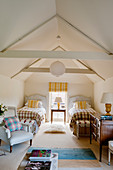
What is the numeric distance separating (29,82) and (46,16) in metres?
→ 4.41

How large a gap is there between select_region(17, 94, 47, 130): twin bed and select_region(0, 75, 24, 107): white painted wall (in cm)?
40

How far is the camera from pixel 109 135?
2.85m

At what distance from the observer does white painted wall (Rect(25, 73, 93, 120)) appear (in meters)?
6.83

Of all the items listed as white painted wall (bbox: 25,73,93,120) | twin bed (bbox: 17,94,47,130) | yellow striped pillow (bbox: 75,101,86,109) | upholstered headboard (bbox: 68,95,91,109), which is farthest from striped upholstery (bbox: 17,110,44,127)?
upholstered headboard (bbox: 68,95,91,109)

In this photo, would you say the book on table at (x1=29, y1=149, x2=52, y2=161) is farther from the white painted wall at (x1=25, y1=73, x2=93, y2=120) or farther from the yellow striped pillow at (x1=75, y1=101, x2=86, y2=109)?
the white painted wall at (x1=25, y1=73, x2=93, y2=120)

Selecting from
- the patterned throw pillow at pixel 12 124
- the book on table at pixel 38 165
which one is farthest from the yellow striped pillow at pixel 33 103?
the book on table at pixel 38 165

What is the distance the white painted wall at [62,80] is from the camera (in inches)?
269

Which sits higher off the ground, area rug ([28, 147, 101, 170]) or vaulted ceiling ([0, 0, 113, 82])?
vaulted ceiling ([0, 0, 113, 82])

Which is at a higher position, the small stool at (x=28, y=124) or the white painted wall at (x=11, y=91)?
the white painted wall at (x=11, y=91)

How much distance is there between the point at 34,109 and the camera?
5879 mm

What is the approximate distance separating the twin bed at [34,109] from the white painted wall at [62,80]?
0.28m

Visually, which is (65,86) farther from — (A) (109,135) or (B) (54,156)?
(B) (54,156)

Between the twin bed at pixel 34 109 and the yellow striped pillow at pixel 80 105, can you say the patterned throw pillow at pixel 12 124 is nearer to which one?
the twin bed at pixel 34 109

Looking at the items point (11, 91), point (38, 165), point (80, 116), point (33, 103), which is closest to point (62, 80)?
point (33, 103)
